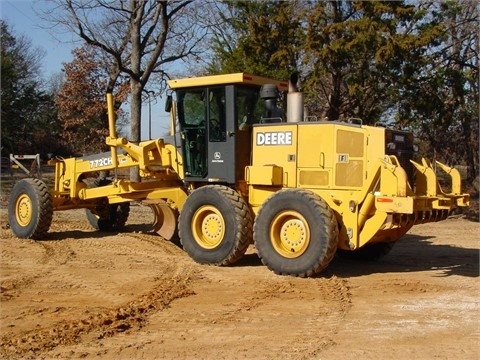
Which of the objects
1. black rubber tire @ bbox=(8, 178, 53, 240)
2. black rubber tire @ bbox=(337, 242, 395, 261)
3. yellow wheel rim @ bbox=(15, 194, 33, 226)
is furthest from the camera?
yellow wheel rim @ bbox=(15, 194, 33, 226)

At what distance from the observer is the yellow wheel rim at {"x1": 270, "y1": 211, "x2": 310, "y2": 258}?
912cm

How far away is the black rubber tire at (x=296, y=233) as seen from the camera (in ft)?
29.0

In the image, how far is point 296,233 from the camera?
363 inches

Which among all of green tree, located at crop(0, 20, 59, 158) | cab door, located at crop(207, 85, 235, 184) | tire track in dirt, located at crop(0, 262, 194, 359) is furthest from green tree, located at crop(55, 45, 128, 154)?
tire track in dirt, located at crop(0, 262, 194, 359)

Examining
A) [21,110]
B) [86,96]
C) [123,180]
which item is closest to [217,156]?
[123,180]

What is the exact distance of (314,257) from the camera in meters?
8.88

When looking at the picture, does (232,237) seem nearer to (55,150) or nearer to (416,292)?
(416,292)

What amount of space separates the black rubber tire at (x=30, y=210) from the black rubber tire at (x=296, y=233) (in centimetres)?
470

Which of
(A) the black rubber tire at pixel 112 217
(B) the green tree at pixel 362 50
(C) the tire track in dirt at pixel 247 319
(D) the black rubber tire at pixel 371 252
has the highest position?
(B) the green tree at pixel 362 50

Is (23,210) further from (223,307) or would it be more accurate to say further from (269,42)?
(269,42)

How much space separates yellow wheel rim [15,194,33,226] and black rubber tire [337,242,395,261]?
5.93 meters

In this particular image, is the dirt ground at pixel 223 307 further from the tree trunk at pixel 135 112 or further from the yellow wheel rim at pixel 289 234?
the tree trunk at pixel 135 112

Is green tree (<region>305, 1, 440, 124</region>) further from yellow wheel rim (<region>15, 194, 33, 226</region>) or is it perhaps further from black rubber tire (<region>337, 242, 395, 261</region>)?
yellow wheel rim (<region>15, 194, 33, 226</region>)

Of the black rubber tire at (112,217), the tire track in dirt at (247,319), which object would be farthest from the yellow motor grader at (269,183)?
the black rubber tire at (112,217)
